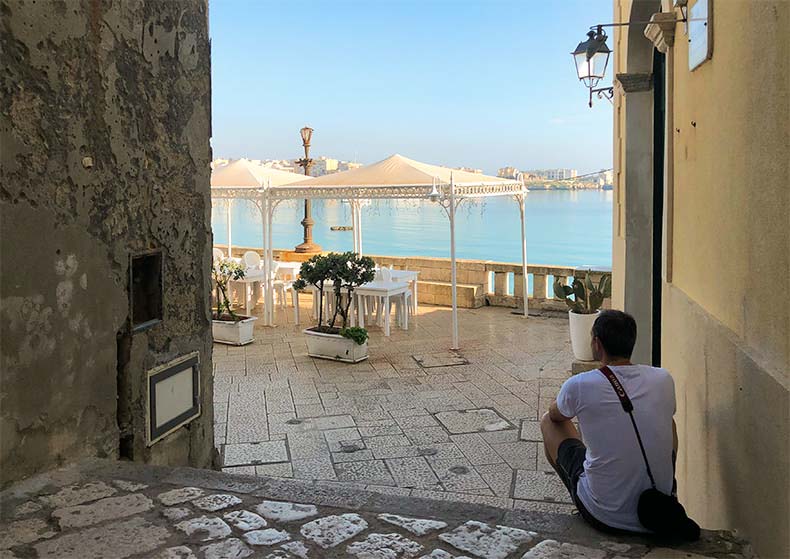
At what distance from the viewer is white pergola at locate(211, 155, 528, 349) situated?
9523 mm

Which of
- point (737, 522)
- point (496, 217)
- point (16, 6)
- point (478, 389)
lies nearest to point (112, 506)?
point (16, 6)

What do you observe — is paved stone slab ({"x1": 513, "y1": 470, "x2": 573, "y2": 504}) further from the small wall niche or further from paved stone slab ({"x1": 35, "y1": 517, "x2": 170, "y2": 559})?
paved stone slab ({"x1": 35, "y1": 517, "x2": 170, "y2": 559})

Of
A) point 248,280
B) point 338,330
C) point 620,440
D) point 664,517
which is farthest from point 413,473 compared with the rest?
point 248,280

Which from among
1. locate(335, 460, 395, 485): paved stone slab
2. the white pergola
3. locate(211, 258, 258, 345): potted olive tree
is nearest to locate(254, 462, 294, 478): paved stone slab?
locate(335, 460, 395, 485): paved stone slab

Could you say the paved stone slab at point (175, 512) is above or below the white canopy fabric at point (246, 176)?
below

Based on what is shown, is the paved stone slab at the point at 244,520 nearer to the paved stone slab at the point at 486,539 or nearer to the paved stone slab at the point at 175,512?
the paved stone slab at the point at 175,512

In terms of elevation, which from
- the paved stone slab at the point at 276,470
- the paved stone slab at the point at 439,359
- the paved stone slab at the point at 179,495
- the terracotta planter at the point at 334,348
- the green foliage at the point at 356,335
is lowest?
the paved stone slab at the point at 276,470

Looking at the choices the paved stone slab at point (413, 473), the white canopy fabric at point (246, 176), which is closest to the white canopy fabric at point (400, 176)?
the white canopy fabric at point (246, 176)

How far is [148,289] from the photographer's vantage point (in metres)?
3.15

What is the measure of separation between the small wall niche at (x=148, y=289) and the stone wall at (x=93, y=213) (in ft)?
0.16

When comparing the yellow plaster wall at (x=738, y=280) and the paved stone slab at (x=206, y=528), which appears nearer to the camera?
the yellow plaster wall at (x=738, y=280)

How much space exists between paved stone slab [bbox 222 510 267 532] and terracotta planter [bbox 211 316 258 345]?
687 cm

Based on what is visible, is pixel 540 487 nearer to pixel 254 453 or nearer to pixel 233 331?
pixel 254 453

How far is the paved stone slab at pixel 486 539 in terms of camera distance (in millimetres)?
2023
